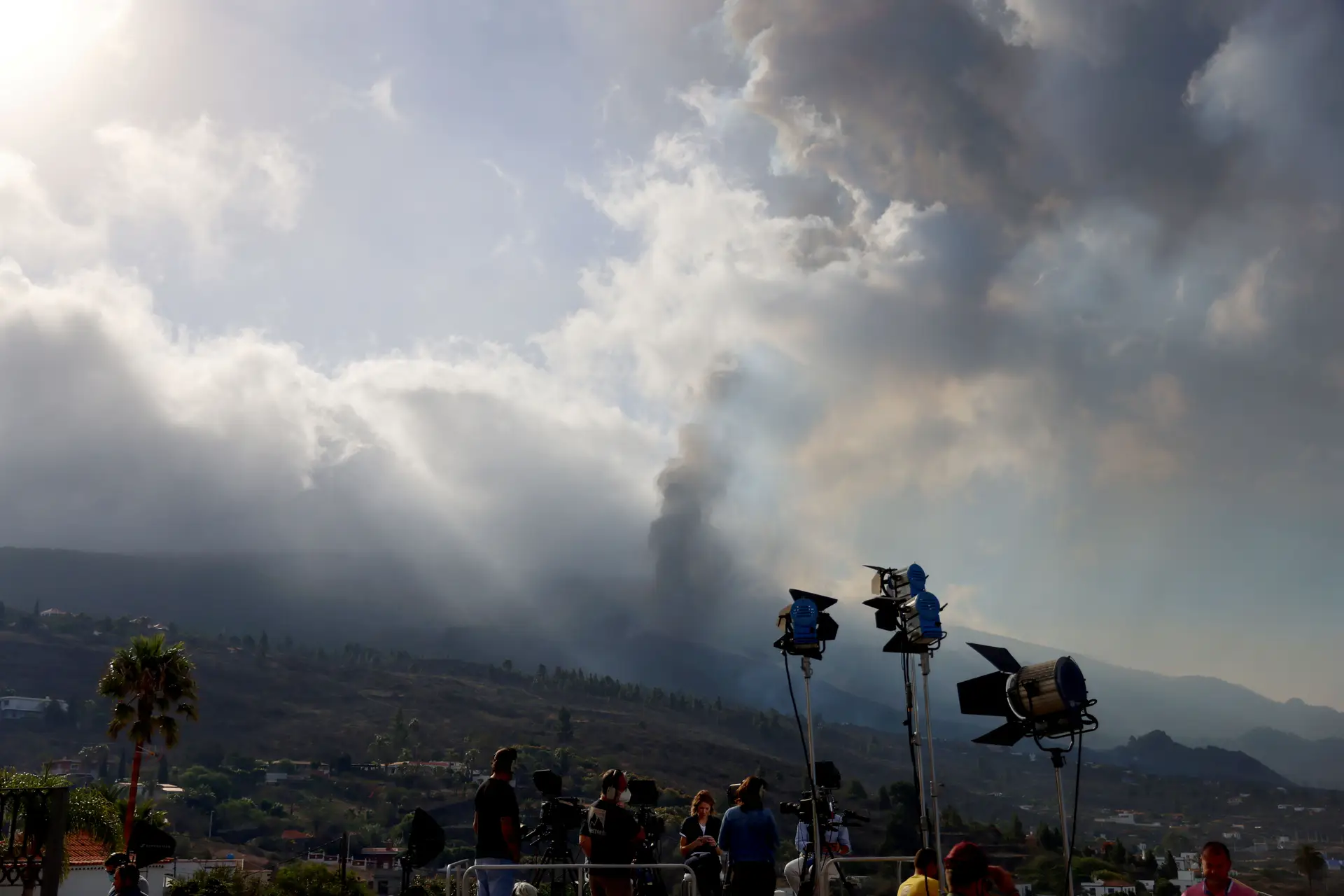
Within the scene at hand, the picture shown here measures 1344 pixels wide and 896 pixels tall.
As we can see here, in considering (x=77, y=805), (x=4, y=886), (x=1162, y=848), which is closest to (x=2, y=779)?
(x=77, y=805)

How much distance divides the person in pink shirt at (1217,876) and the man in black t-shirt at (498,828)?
5981 mm

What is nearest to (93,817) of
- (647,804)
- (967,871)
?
(647,804)

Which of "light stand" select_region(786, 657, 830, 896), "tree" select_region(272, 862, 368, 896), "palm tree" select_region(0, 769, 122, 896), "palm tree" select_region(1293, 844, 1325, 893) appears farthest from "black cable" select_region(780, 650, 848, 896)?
"tree" select_region(272, 862, 368, 896)

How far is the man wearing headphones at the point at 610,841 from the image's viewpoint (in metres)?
10.2

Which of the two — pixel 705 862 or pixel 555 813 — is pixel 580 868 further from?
pixel 555 813

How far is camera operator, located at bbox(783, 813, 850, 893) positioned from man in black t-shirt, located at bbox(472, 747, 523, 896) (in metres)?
4.19

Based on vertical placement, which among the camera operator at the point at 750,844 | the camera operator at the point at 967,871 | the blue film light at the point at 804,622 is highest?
the blue film light at the point at 804,622

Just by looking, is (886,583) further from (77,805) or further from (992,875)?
(77,805)

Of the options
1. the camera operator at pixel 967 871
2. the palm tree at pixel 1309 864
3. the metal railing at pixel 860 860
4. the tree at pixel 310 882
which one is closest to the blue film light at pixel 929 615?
the metal railing at pixel 860 860

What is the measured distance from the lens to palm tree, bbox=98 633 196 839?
40.7m

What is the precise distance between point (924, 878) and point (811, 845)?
15.7ft

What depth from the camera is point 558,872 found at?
1195 centimetres

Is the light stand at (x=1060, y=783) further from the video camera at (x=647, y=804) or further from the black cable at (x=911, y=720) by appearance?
the video camera at (x=647, y=804)

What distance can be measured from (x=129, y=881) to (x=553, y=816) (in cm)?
489
